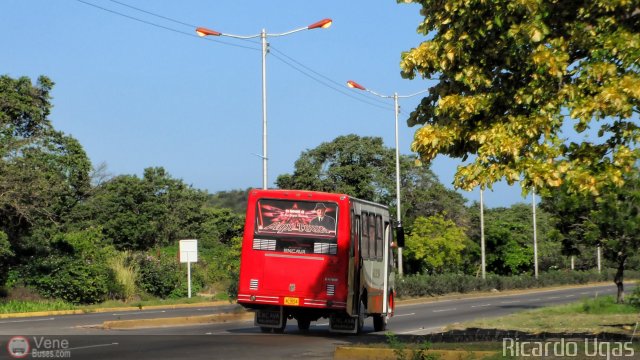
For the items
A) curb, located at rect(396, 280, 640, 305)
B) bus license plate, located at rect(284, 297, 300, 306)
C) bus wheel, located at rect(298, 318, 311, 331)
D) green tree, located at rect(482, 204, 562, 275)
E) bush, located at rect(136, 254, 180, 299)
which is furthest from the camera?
green tree, located at rect(482, 204, 562, 275)

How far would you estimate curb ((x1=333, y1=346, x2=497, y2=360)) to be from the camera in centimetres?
1431

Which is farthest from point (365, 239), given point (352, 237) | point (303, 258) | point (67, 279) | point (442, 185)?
point (442, 185)

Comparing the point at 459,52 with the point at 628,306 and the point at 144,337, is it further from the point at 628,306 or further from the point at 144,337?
the point at 628,306

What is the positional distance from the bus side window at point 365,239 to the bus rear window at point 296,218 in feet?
4.81

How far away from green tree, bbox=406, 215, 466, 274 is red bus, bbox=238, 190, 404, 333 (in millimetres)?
37848

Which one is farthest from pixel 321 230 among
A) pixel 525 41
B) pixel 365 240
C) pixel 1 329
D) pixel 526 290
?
pixel 526 290

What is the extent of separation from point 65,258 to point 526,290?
3879 centimetres

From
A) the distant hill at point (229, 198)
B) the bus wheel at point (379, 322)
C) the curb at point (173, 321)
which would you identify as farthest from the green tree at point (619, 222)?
the distant hill at point (229, 198)

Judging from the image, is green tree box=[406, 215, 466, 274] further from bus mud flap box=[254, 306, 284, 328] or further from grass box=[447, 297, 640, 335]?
bus mud flap box=[254, 306, 284, 328]

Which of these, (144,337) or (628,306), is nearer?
(144,337)

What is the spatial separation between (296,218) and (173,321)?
18.3 ft

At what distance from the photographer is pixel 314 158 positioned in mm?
74312

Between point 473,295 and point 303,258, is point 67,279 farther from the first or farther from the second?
point 473,295

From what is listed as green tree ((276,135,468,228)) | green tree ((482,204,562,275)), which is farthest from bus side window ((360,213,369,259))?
green tree ((482,204,562,275))
